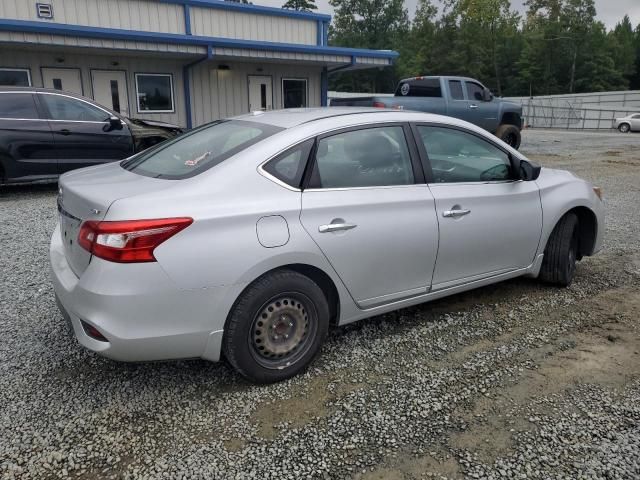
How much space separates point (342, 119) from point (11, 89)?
23.5ft

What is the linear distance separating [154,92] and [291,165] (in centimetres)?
1350

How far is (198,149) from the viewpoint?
3.34 m

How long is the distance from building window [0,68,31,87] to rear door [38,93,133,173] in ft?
18.6

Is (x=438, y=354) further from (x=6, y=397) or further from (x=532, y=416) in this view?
(x=6, y=397)

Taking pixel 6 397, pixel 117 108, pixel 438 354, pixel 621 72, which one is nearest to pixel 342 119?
pixel 438 354

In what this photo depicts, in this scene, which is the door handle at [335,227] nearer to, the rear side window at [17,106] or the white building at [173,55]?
the rear side window at [17,106]

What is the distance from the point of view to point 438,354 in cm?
344

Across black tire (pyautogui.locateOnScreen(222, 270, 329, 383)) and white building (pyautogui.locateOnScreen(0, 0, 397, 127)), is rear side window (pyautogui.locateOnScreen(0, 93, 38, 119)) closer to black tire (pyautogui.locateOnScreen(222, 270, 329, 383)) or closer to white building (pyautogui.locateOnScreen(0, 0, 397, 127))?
white building (pyautogui.locateOnScreen(0, 0, 397, 127))

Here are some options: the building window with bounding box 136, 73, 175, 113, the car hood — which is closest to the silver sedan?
the car hood

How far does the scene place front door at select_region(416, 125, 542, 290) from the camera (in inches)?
144

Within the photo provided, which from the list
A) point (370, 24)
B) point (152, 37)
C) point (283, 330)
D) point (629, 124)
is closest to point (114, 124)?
point (152, 37)

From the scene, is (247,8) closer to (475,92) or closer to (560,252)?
Result: (475,92)

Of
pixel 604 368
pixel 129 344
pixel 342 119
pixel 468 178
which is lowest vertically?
pixel 604 368

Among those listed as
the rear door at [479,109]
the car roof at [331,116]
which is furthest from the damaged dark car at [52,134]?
the rear door at [479,109]
